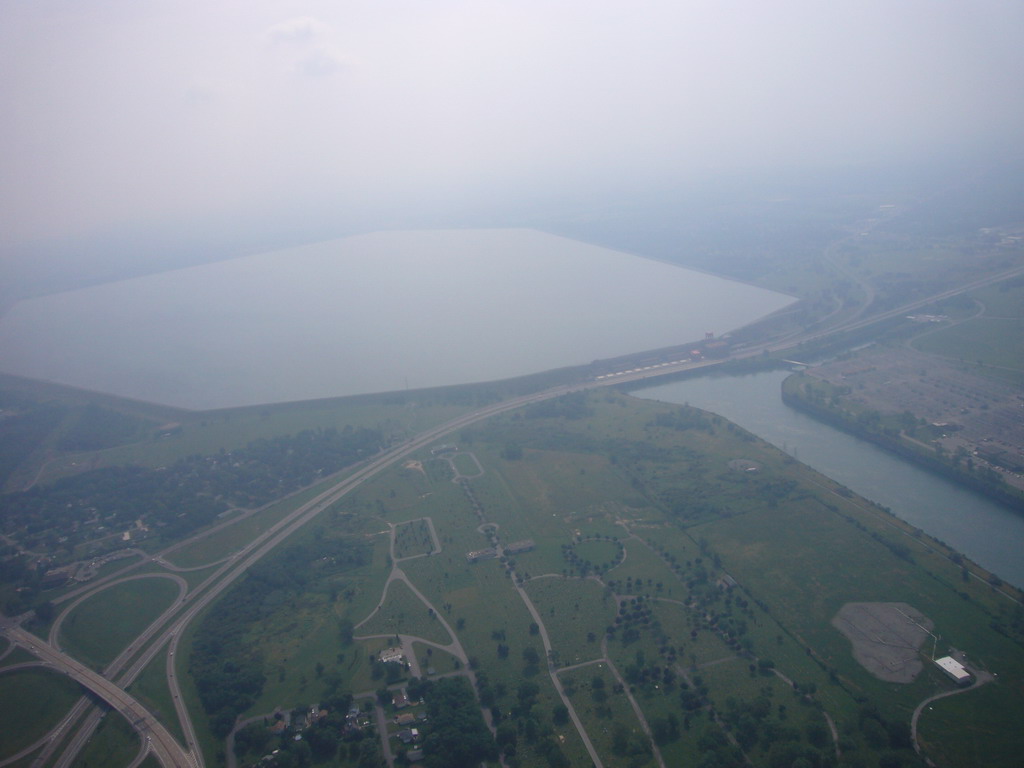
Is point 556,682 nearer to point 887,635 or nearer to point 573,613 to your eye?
point 573,613

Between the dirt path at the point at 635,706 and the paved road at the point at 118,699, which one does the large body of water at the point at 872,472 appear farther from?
the paved road at the point at 118,699

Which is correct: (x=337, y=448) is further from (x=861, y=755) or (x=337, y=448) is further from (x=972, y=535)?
(x=972, y=535)

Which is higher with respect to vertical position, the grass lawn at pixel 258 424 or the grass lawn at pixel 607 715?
the grass lawn at pixel 258 424

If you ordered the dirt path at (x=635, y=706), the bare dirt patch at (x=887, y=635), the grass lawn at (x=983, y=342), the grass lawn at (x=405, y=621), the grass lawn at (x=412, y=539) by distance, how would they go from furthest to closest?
the grass lawn at (x=983, y=342)
the grass lawn at (x=412, y=539)
the grass lawn at (x=405, y=621)
the bare dirt patch at (x=887, y=635)
the dirt path at (x=635, y=706)

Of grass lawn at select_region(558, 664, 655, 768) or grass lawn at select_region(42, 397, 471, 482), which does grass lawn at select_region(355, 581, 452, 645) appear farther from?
grass lawn at select_region(42, 397, 471, 482)

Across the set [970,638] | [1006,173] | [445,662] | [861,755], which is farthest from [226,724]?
[1006,173]

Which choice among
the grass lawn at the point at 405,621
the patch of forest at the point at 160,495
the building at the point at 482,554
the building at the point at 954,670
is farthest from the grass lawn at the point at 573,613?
the patch of forest at the point at 160,495
